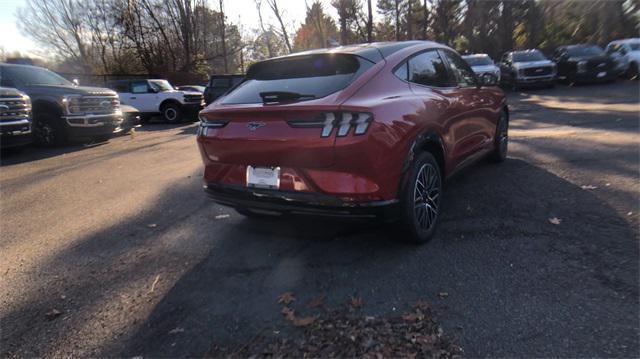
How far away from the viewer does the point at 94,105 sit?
10859mm

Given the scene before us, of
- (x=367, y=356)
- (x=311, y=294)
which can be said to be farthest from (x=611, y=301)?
(x=311, y=294)

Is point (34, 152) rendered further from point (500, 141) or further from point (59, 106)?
point (500, 141)

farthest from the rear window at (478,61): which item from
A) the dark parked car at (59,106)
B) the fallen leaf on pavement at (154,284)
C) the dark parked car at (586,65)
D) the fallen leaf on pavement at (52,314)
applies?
the fallen leaf on pavement at (52,314)

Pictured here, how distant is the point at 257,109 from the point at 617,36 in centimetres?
3293

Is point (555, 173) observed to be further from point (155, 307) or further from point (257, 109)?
point (155, 307)

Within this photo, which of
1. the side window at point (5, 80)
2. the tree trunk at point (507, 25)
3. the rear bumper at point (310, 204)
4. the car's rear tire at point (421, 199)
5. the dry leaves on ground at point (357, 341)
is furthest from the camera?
the tree trunk at point (507, 25)

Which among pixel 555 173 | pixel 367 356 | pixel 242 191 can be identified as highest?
pixel 242 191

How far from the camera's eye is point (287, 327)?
8.87 feet

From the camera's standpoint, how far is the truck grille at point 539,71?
18828mm

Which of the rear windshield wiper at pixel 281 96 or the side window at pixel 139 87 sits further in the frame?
the side window at pixel 139 87

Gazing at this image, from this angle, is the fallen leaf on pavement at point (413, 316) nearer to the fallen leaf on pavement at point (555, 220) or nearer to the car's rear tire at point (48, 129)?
the fallen leaf on pavement at point (555, 220)

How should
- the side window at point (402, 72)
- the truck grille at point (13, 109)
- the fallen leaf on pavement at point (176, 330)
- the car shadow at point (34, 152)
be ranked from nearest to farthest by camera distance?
the fallen leaf on pavement at point (176, 330) < the side window at point (402, 72) < the truck grille at point (13, 109) < the car shadow at point (34, 152)

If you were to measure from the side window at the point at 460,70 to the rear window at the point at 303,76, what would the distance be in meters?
1.58

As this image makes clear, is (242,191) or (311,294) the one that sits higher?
(242,191)
